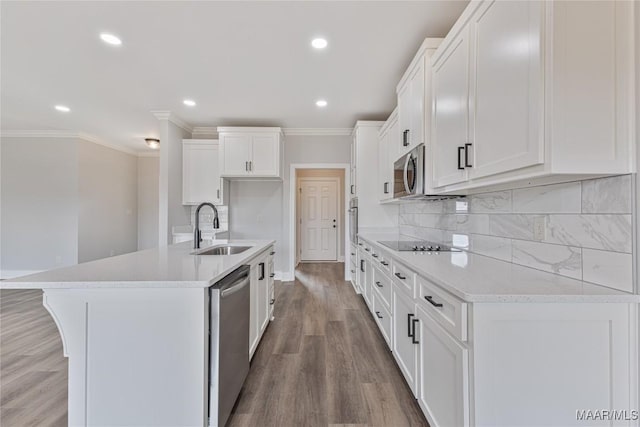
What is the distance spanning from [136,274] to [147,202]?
6.13 metres

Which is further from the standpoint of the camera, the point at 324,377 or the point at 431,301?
the point at 324,377

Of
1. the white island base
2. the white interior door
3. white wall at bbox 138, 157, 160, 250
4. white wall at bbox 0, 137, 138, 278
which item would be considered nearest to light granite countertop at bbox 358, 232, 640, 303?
the white island base

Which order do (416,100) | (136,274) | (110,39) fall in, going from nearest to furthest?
(136,274) < (416,100) < (110,39)

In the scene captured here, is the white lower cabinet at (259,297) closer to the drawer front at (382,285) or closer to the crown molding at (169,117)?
the drawer front at (382,285)

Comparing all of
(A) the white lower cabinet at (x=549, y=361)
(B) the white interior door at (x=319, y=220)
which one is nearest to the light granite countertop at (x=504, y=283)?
(A) the white lower cabinet at (x=549, y=361)

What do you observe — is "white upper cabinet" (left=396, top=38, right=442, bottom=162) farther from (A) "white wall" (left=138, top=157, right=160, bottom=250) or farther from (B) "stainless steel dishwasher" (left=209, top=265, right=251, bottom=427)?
(A) "white wall" (left=138, top=157, right=160, bottom=250)

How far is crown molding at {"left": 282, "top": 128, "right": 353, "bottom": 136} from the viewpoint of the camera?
4973 millimetres

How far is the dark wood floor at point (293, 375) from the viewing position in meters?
1.69

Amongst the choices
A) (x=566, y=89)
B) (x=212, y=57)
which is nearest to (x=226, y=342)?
(x=566, y=89)

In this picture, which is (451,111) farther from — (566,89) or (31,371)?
(31,371)

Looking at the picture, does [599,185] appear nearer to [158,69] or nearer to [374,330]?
[374,330]

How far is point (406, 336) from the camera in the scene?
1.83m

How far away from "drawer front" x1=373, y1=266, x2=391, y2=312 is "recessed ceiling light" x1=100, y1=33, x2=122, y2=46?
9.66 ft

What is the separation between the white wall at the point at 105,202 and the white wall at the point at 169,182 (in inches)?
85.4
